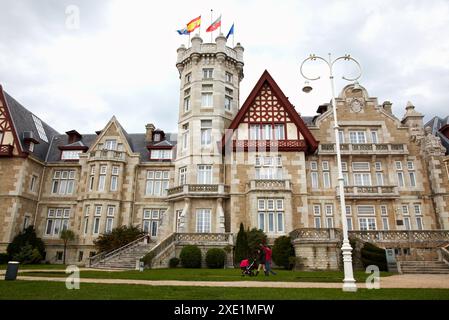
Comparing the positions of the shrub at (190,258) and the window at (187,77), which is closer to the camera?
the shrub at (190,258)

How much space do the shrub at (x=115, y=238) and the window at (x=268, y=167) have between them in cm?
1217

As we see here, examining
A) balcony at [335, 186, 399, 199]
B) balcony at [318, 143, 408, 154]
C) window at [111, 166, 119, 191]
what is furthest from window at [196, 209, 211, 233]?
balcony at [335, 186, 399, 199]

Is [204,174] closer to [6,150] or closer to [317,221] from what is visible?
[317,221]

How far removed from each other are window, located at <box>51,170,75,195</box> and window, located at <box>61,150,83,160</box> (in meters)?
1.62

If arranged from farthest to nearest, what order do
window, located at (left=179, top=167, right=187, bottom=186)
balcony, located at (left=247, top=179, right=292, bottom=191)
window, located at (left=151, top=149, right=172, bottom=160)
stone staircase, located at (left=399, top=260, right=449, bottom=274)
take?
1. window, located at (left=151, top=149, right=172, bottom=160)
2. window, located at (left=179, top=167, right=187, bottom=186)
3. balcony, located at (left=247, top=179, right=292, bottom=191)
4. stone staircase, located at (left=399, top=260, right=449, bottom=274)

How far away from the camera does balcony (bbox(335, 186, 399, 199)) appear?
27312mm

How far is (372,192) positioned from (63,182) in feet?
99.5

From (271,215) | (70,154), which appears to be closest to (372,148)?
(271,215)

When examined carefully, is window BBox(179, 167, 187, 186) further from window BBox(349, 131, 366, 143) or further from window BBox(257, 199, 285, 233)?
window BBox(349, 131, 366, 143)

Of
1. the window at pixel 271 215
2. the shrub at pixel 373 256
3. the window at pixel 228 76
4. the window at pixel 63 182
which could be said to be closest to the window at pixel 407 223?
the shrub at pixel 373 256

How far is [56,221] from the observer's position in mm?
31875

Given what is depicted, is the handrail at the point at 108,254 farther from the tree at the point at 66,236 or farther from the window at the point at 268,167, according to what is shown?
the window at the point at 268,167

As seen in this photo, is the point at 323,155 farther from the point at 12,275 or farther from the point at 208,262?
the point at 12,275

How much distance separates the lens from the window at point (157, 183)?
107 feet
